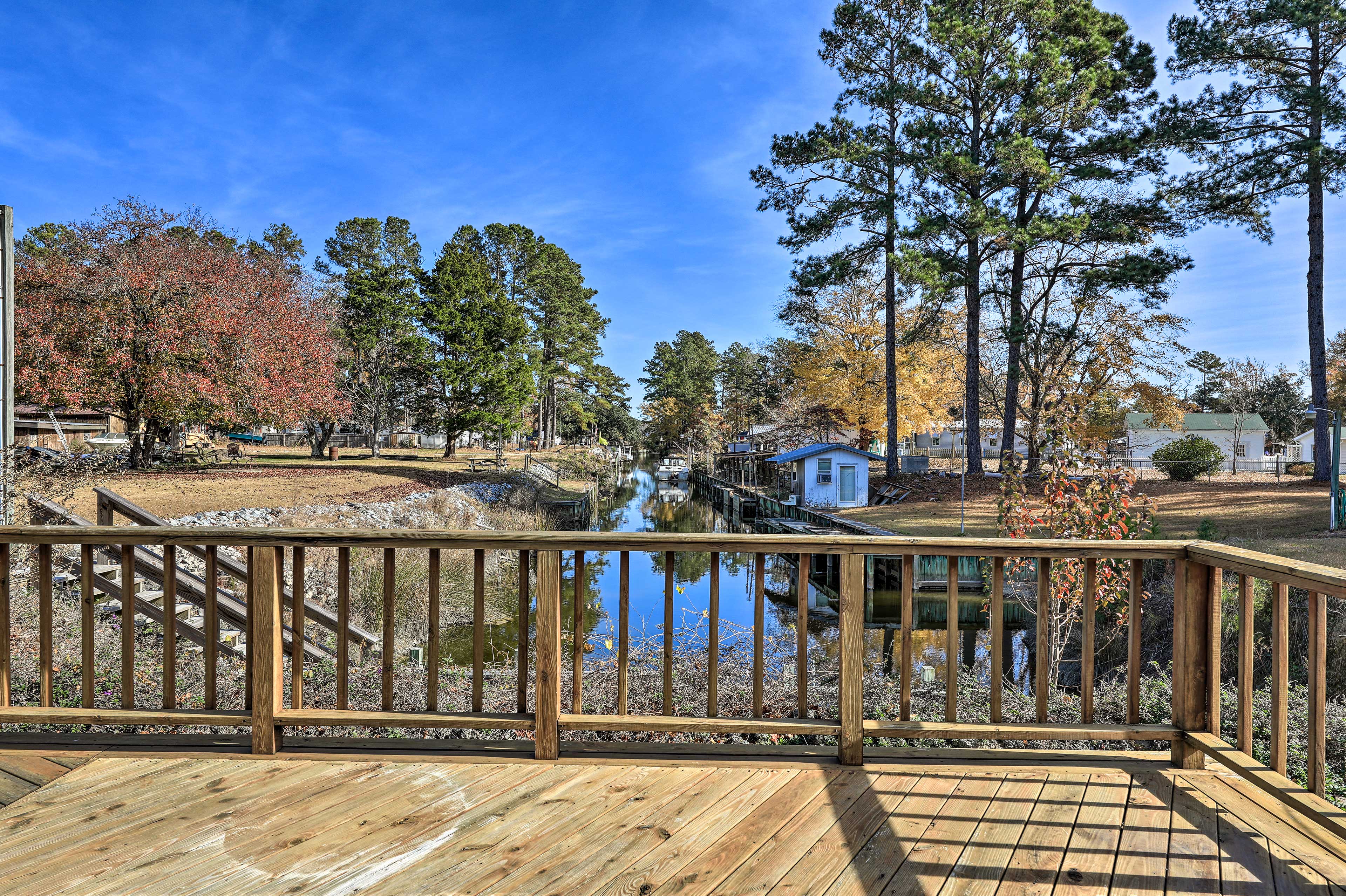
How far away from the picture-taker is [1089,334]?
22375mm

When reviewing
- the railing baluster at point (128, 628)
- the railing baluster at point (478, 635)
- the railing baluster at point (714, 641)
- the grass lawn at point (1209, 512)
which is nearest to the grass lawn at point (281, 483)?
the railing baluster at point (128, 628)

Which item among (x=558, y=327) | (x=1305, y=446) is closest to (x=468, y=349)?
(x=558, y=327)

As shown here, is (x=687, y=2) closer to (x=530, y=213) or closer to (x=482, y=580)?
(x=482, y=580)

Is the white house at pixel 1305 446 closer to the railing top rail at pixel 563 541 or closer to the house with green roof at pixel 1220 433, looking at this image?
the house with green roof at pixel 1220 433

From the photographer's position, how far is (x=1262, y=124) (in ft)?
48.5

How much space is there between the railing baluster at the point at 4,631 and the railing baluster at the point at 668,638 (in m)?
2.45

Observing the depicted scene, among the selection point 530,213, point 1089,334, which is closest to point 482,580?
point 1089,334

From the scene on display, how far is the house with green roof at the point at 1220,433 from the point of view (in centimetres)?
3738

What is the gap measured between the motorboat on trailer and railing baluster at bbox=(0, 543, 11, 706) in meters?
46.3

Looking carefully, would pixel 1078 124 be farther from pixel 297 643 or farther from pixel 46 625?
pixel 46 625

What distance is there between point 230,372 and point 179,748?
1553cm

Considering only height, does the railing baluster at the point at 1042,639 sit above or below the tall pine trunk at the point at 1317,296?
below

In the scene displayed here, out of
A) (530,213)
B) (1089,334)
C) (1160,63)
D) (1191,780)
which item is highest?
(530,213)

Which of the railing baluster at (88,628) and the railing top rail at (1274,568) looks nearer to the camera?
the railing top rail at (1274,568)
